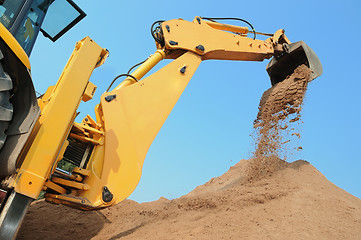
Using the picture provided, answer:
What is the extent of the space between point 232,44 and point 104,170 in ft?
9.25

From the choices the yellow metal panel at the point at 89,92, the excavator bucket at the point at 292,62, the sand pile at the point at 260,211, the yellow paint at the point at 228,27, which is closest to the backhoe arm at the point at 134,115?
the yellow paint at the point at 228,27

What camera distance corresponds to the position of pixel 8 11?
8.42 ft

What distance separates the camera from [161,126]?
12.1 ft

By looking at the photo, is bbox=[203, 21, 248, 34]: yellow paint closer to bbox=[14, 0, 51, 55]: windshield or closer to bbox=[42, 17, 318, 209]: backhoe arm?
bbox=[42, 17, 318, 209]: backhoe arm

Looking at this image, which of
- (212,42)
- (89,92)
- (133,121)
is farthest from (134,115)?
(212,42)

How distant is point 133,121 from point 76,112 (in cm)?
70

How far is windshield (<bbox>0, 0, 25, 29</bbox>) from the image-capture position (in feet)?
8.32

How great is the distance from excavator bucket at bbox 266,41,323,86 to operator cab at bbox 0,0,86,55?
3.58 metres

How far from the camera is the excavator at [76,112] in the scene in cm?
243

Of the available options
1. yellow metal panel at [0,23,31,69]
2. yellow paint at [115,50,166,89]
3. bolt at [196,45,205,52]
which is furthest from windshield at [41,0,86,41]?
bolt at [196,45,205,52]

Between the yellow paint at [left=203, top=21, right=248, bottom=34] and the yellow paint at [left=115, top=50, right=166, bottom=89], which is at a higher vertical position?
the yellow paint at [left=203, top=21, right=248, bottom=34]

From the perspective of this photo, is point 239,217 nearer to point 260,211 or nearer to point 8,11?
point 260,211

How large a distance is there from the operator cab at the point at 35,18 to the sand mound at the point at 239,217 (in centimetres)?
252

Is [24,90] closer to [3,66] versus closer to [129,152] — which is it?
[3,66]
